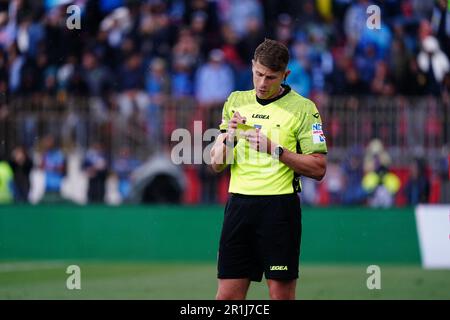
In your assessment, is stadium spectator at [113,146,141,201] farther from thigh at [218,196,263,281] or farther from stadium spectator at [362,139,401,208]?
thigh at [218,196,263,281]

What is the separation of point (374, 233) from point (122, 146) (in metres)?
4.68

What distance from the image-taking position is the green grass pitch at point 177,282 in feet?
45.5

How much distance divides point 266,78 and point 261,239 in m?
1.23

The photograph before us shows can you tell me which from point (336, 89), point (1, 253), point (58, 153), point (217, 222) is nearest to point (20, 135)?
point (58, 153)

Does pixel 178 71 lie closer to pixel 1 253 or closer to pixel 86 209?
pixel 86 209

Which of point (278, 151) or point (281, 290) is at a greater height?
point (278, 151)

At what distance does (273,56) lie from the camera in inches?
327

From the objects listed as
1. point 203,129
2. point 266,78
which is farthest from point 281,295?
point 203,129

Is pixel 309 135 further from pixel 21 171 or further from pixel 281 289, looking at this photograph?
pixel 21 171

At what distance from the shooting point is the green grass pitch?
45.5 ft

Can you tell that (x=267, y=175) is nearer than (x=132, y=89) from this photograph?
Yes

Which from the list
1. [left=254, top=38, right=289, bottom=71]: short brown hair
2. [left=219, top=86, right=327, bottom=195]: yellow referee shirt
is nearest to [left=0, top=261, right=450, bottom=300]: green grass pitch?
[left=219, top=86, right=327, bottom=195]: yellow referee shirt

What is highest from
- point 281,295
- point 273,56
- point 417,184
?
point 273,56

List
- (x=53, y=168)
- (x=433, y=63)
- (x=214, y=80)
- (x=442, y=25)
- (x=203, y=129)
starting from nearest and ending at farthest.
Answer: (x=203, y=129) → (x=53, y=168) → (x=433, y=63) → (x=442, y=25) → (x=214, y=80)
